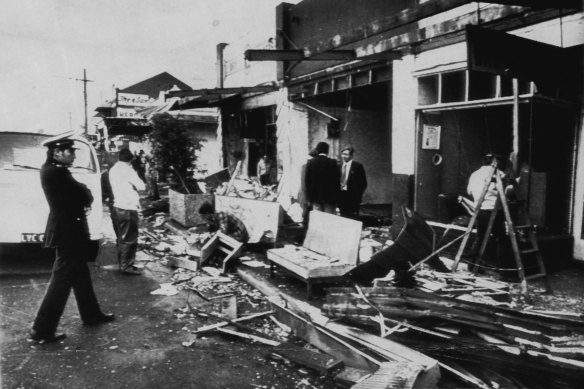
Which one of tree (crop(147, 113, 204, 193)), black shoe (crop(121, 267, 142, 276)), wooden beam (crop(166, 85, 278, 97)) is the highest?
wooden beam (crop(166, 85, 278, 97))

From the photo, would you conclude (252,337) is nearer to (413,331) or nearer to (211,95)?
(413,331)

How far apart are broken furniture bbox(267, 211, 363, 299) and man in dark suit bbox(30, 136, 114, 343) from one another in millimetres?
2570

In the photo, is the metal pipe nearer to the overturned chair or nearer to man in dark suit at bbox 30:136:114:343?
the overturned chair

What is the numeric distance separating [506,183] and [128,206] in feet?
19.4

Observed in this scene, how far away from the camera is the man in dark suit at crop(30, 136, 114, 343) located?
4578 millimetres

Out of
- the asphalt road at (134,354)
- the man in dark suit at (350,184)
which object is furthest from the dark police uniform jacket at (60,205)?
the man in dark suit at (350,184)

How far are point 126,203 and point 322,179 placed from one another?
3621 mm

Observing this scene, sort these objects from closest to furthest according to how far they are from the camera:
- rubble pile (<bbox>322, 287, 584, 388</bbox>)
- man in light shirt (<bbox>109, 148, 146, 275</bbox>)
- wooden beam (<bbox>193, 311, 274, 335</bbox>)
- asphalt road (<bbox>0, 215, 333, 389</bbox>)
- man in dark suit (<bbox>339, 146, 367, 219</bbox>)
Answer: rubble pile (<bbox>322, 287, 584, 388</bbox>), asphalt road (<bbox>0, 215, 333, 389</bbox>), wooden beam (<bbox>193, 311, 274, 335</bbox>), man in light shirt (<bbox>109, 148, 146, 275</bbox>), man in dark suit (<bbox>339, 146, 367, 219</bbox>)

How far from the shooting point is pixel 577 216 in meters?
6.75

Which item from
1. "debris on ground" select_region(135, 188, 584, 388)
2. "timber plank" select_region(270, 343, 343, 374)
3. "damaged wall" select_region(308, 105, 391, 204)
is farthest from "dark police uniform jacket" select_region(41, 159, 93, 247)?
"damaged wall" select_region(308, 105, 391, 204)

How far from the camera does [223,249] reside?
7723 millimetres

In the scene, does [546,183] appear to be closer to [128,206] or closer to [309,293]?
[309,293]

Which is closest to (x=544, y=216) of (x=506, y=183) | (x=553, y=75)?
(x=506, y=183)

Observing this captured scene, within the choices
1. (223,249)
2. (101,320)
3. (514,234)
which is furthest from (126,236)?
(514,234)
